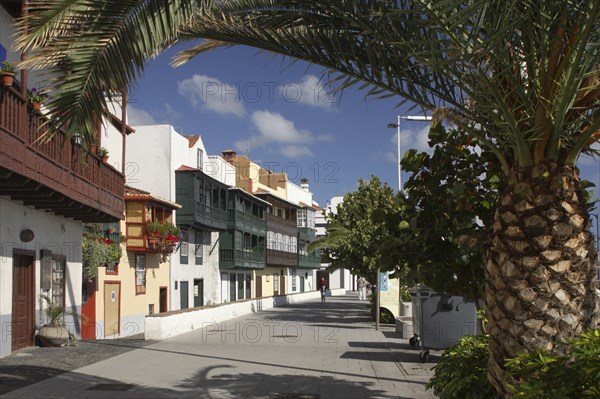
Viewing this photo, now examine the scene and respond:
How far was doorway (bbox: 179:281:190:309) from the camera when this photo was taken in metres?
34.7

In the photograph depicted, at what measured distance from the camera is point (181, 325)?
22.2 metres

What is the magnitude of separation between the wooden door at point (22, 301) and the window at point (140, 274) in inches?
498

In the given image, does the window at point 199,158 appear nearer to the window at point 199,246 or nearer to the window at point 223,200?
the window at point 223,200

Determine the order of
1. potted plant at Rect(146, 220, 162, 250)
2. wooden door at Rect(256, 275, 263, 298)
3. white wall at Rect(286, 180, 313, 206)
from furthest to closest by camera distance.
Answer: white wall at Rect(286, 180, 313, 206), wooden door at Rect(256, 275, 263, 298), potted plant at Rect(146, 220, 162, 250)

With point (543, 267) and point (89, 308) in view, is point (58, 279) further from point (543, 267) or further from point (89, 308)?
point (543, 267)

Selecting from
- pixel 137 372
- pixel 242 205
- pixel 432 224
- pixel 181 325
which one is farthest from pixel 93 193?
pixel 242 205

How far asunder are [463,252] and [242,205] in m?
39.3

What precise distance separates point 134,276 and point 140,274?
2.93 feet

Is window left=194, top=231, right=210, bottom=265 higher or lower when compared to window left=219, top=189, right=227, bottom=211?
lower

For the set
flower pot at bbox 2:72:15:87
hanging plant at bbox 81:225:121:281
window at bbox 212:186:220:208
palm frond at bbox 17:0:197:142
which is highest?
window at bbox 212:186:220:208

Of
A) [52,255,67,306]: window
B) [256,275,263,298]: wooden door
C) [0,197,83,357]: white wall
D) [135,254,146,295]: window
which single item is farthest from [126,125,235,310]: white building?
[52,255,67,306]: window

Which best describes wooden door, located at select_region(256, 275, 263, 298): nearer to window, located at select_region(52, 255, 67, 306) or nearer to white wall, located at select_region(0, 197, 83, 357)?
white wall, located at select_region(0, 197, 83, 357)

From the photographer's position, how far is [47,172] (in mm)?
13195

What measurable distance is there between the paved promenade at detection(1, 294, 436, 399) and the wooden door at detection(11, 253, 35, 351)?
7.11ft
